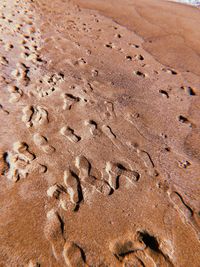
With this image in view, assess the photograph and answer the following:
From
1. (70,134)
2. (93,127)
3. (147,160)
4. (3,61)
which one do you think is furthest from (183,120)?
(3,61)

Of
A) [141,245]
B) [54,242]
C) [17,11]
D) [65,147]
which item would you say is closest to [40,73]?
[65,147]

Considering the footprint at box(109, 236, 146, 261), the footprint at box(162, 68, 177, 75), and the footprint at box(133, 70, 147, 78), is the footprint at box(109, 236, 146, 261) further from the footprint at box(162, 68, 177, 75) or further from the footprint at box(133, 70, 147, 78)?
the footprint at box(162, 68, 177, 75)

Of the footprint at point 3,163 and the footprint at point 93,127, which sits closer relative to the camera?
the footprint at point 3,163

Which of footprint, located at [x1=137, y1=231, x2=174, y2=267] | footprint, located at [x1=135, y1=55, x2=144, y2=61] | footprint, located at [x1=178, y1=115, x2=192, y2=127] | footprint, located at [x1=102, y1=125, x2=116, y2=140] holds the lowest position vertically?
footprint, located at [x1=137, y1=231, x2=174, y2=267]

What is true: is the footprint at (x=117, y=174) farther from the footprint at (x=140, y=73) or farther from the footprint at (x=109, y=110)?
the footprint at (x=140, y=73)

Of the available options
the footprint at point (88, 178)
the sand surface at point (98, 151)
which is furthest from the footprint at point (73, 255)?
the footprint at point (88, 178)

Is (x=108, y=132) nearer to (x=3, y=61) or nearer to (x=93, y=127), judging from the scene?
(x=93, y=127)

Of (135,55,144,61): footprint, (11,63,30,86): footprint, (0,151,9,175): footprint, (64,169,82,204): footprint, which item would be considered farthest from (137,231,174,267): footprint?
(135,55,144,61): footprint
